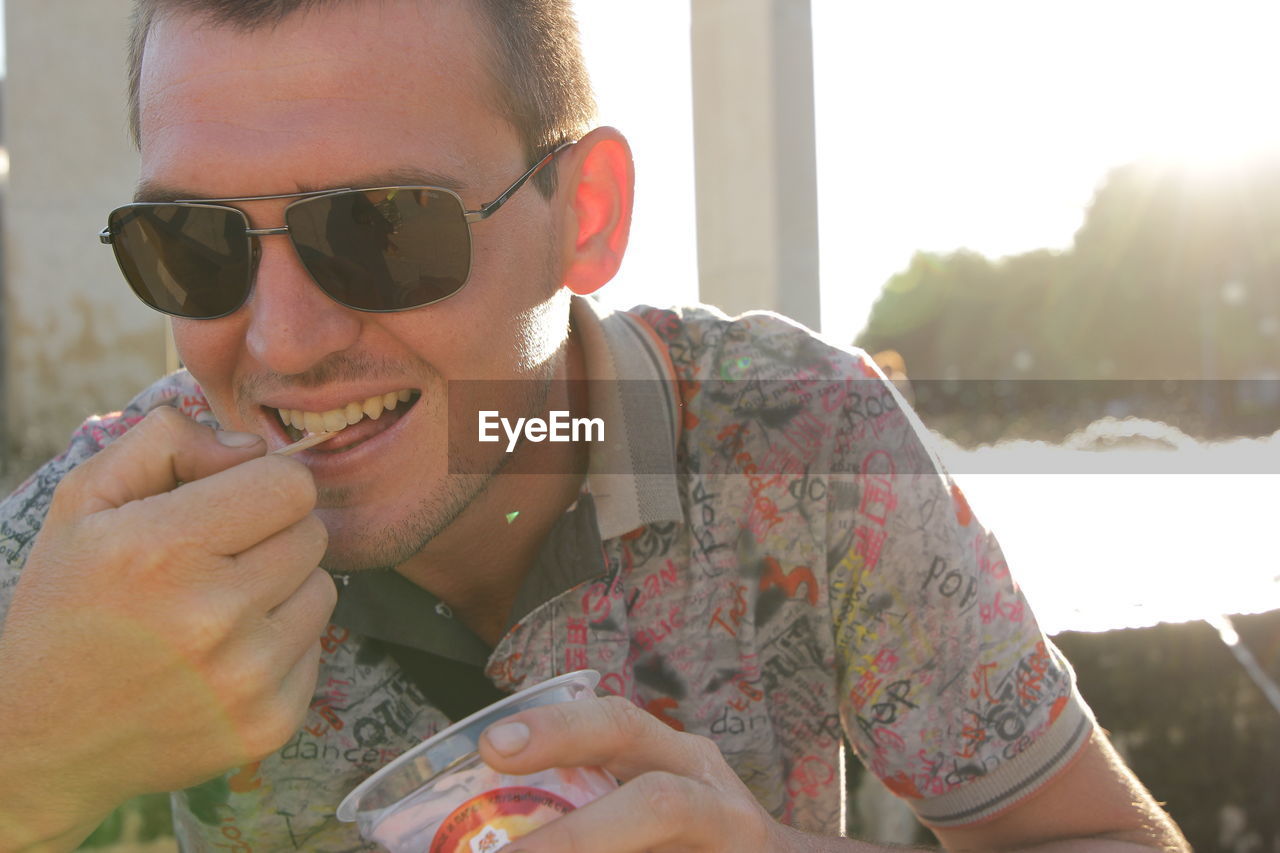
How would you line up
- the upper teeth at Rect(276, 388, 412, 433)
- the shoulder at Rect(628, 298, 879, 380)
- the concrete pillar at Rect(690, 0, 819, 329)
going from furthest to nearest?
the concrete pillar at Rect(690, 0, 819, 329)
the shoulder at Rect(628, 298, 879, 380)
the upper teeth at Rect(276, 388, 412, 433)

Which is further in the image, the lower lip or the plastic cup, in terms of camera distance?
the lower lip

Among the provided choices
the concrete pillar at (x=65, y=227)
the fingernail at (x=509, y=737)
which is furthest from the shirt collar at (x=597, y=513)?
the concrete pillar at (x=65, y=227)

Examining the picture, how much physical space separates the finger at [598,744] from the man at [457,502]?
426 mm

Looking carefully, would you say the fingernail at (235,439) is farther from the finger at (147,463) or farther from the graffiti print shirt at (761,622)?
the graffiti print shirt at (761,622)

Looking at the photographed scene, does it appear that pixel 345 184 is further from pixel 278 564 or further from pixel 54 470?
pixel 54 470

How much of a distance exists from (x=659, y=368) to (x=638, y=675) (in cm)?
60

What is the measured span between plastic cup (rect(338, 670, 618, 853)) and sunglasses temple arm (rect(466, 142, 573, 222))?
0.96 metres

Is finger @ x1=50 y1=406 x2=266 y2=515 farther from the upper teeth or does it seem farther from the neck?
the neck

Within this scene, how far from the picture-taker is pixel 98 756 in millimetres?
1660

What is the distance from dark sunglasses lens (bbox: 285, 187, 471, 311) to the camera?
1.91 metres

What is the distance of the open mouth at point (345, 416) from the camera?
6.61ft

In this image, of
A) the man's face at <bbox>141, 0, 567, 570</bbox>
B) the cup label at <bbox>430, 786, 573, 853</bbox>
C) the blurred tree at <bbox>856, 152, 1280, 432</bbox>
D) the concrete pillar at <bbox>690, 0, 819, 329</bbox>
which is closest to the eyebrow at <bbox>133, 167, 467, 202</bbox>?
the man's face at <bbox>141, 0, 567, 570</bbox>

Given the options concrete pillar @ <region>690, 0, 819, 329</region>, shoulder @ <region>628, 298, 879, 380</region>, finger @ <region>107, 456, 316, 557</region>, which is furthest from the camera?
concrete pillar @ <region>690, 0, 819, 329</region>

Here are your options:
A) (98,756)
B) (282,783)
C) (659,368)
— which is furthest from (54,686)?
(659,368)
